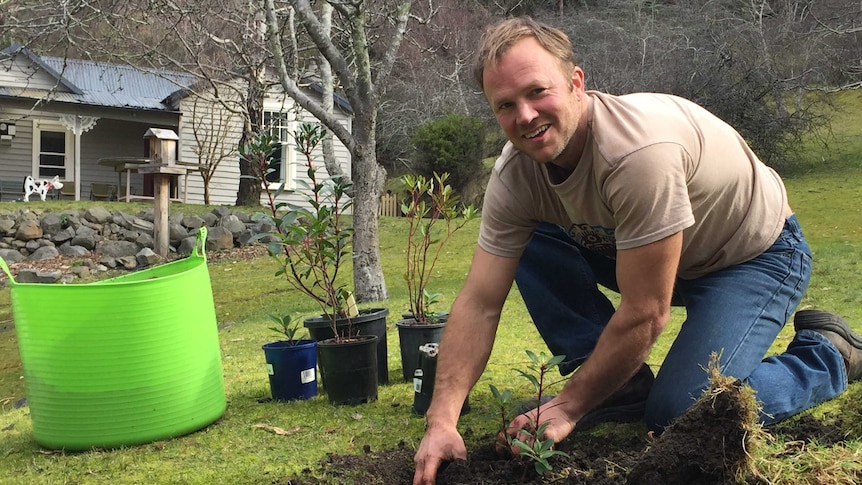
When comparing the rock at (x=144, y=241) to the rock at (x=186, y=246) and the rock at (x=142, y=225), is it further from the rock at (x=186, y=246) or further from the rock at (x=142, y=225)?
the rock at (x=186, y=246)

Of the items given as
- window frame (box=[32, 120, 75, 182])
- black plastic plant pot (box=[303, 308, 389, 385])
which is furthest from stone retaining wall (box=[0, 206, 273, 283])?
black plastic plant pot (box=[303, 308, 389, 385])

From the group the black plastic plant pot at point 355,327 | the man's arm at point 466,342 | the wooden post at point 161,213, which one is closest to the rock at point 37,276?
the wooden post at point 161,213

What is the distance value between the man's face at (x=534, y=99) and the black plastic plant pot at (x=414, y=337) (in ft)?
4.21

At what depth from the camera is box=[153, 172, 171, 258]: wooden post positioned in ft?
39.3

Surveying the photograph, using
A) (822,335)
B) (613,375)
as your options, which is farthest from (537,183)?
(822,335)

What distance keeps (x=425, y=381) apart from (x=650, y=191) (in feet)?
4.15

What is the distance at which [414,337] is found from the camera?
11.1ft

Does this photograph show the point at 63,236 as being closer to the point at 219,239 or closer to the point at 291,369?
the point at 219,239

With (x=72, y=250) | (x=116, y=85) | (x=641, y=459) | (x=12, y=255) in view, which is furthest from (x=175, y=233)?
(x=641, y=459)

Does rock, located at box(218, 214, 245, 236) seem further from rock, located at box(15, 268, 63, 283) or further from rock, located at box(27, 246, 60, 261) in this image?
rock, located at box(15, 268, 63, 283)

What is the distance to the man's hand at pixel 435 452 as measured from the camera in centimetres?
214

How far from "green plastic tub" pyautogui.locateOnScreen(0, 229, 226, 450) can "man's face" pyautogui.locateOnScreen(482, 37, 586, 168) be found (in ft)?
4.66

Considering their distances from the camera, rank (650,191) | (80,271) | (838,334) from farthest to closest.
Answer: (80,271) → (838,334) → (650,191)

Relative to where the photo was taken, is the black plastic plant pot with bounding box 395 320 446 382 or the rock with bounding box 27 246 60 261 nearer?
the black plastic plant pot with bounding box 395 320 446 382
